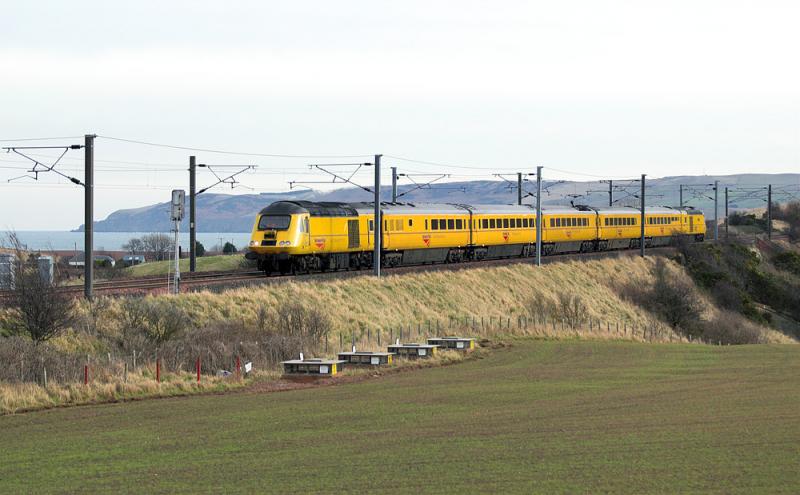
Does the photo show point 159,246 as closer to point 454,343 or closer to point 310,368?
point 454,343

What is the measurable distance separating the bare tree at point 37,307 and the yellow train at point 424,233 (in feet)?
49.4

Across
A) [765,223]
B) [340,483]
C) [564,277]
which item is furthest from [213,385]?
[765,223]

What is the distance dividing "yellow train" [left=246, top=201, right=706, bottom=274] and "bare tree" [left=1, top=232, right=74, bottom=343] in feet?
49.4

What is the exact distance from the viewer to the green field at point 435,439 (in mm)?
20719

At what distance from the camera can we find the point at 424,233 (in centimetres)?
6338

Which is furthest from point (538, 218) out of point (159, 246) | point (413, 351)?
point (159, 246)

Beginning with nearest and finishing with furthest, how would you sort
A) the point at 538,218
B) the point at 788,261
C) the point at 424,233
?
the point at 424,233 → the point at 538,218 → the point at 788,261

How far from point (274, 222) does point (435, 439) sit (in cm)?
2657

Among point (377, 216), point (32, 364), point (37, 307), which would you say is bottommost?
point (32, 364)

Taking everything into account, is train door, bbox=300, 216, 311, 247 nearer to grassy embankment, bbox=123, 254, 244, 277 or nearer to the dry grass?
Result: the dry grass

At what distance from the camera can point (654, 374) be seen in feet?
130

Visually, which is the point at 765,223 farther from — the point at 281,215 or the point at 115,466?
the point at 115,466

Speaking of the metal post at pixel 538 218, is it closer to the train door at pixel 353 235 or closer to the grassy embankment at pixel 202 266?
the train door at pixel 353 235

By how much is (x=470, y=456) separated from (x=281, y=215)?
94.3 feet
